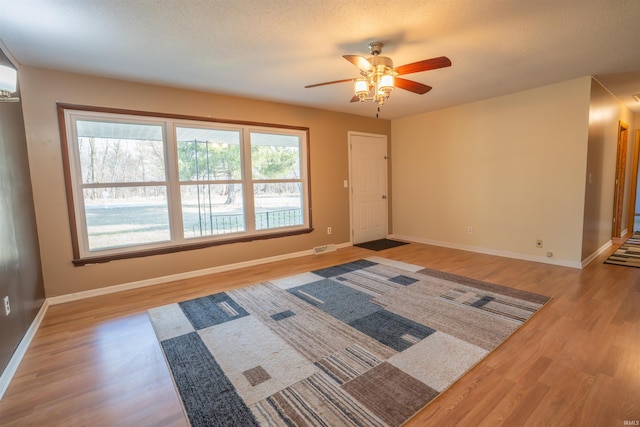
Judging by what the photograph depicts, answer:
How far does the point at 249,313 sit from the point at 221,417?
125cm

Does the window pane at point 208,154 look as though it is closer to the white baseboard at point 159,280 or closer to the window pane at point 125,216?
the window pane at point 125,216

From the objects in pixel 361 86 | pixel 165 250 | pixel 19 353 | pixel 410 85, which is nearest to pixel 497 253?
pixel 410 85

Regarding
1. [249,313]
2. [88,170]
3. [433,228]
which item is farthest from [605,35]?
[88,170]

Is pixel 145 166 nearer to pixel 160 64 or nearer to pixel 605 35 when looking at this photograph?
pixel 160 64

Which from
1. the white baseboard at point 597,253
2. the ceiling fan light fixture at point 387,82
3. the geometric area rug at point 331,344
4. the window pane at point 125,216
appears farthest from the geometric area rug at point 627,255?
the window pane at point 125,216

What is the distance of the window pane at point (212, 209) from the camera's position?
3.95 metres

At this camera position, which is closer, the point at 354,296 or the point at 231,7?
the point at 231,7

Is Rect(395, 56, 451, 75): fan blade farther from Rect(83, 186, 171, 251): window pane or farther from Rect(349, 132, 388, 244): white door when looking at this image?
Rect(83, 186, 171, 251): window pane

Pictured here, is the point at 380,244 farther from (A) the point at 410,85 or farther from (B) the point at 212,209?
(A) the point at 410,85

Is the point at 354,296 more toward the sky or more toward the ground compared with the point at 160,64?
more toward the ground

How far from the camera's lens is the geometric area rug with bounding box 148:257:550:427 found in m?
1.63

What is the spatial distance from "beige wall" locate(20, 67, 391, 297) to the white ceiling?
0.20 metres

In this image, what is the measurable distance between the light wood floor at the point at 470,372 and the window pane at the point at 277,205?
5.78 ft

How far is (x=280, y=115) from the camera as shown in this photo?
4.60 meters
